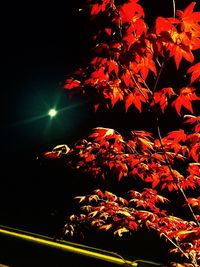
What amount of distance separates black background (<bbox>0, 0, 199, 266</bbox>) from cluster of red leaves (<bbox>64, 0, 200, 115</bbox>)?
4571 millimetres

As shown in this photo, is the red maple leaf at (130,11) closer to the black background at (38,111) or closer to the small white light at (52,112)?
the black background at (38,111)

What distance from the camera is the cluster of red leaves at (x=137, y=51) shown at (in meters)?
1.94

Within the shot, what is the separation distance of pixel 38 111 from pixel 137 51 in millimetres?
7082

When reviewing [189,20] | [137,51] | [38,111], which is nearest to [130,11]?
[137,51]

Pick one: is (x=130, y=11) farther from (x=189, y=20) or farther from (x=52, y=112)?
(x=52, y=112)

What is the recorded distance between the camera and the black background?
784cm

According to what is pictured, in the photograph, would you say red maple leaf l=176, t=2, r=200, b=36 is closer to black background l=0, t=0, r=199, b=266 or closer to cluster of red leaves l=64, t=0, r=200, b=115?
cluster of red leaves l=64, t=0, r=200, b=115

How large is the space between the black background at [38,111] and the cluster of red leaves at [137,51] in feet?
15.0

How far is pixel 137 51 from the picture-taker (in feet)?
6.95

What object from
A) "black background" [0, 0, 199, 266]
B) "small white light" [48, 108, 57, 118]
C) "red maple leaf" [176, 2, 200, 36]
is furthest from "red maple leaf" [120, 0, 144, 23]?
"small white light" [48, 108, 57, 118]

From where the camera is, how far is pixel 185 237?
75.6 inches

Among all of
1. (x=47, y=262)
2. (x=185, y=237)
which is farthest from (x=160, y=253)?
(x=185, y=237)

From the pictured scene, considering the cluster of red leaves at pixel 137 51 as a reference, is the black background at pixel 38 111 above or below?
above

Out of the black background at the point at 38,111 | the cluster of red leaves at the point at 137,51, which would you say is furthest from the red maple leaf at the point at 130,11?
the black background at the point at 38,111
